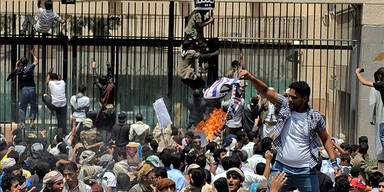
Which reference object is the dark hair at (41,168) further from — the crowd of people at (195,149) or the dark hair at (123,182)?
the dark hair at (123,182)

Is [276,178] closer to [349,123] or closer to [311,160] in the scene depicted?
[311,160]

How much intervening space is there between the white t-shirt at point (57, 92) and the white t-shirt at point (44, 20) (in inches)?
41.5

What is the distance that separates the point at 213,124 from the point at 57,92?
10.9 ft

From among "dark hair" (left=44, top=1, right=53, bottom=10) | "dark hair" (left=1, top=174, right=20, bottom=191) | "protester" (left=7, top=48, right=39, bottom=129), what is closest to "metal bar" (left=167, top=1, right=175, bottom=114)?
"dark hair" (left=44, top=1, right=53, bottom=10)

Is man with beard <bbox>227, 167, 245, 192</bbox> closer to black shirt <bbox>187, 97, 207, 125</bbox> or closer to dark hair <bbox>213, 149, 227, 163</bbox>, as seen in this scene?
dark hair <bbox>213, 149, 227, 163</bbox>

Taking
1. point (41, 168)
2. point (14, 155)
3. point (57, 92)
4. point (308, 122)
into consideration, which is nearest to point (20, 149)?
point (14, 155)

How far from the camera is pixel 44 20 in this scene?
17359mm

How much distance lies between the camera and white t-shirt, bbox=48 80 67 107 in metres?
17.6

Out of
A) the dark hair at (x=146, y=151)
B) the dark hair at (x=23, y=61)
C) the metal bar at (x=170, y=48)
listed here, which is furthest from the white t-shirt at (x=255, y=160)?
the dark hair at (x=23, y=61)

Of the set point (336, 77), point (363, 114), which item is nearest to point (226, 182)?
point (363, 114)

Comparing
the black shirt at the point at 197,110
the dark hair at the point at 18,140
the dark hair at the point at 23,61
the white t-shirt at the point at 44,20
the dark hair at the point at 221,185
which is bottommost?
the dark hair at the point at 18,140

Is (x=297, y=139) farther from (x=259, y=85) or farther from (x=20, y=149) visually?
(x=20, y=149)

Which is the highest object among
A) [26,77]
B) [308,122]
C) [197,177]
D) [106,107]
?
[26,77]

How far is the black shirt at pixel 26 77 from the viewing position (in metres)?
17.8
